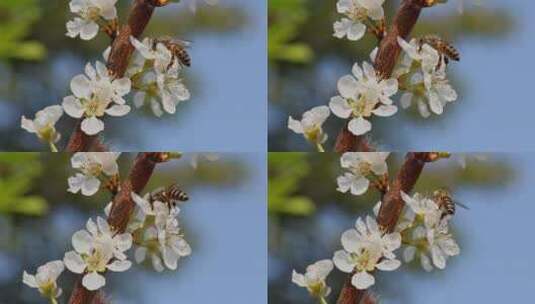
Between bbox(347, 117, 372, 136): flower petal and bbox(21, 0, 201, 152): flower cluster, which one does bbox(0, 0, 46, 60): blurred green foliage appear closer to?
bbox(21, 0, 201, 152): flower cluster

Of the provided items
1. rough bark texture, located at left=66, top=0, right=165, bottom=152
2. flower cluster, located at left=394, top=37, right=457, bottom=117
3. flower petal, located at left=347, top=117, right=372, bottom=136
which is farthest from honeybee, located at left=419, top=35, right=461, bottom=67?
rough bark texture, located at left=66, top=0, right=165, bottom=152

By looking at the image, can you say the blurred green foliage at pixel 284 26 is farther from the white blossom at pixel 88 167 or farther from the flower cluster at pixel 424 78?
the white blossom at pixel 88 167

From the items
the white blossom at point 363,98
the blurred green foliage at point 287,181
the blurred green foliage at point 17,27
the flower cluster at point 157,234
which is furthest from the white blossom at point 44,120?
the white blossom at point 363,98

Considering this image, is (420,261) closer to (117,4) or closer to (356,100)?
(356,100)

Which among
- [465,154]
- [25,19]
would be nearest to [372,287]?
[465,154]

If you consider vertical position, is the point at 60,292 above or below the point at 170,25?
below

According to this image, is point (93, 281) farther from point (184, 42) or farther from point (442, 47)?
point (442, 47)
